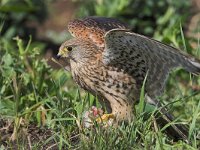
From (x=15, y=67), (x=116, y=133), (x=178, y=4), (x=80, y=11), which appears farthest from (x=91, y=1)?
(x=116, y=133)

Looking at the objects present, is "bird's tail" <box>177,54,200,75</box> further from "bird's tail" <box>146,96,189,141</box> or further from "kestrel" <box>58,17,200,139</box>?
"bird's tail" <box>146,96,189,141</box>

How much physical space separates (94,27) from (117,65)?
0.37 metres

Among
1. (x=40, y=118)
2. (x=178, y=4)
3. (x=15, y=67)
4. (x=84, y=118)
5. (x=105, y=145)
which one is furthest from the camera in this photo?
(x=178, y=4)

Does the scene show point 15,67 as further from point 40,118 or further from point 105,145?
point 105,145

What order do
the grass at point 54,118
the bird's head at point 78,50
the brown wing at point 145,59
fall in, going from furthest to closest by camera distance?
the bird's head at point 78,50
the brown wing at point 145,59
the grass at point 54,118

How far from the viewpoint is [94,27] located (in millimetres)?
7395

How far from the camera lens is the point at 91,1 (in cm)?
1206

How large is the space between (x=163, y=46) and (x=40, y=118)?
1.22 m

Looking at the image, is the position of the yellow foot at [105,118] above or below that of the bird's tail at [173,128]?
above

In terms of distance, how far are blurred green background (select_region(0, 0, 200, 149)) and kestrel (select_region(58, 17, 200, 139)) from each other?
0.15 metres

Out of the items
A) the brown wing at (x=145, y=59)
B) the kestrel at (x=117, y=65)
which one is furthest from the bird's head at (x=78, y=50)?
the brown wing at (x=145, y=59)

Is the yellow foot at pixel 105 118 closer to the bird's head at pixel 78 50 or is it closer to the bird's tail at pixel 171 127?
the bird's tail at pixel 171 127

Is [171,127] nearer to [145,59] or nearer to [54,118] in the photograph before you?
[145,59]

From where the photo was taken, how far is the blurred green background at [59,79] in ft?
22.2
